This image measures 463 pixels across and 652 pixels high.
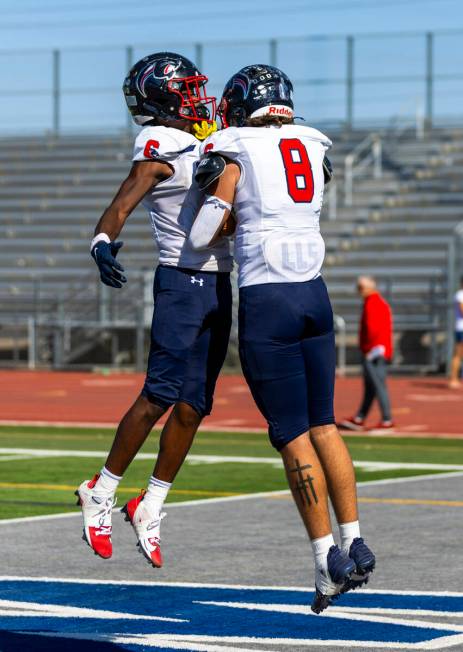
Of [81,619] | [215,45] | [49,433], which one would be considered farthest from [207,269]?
[215,45]

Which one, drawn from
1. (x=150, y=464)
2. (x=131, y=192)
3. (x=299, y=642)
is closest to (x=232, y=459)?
(x=150, y=464)

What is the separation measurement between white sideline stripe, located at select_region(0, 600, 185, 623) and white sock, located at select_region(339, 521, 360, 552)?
0.88 meters

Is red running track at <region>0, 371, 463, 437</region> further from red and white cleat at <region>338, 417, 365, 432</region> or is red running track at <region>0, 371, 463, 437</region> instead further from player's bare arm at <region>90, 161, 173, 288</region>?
player's bare arm at <region>90, 161, 173, 288</region>

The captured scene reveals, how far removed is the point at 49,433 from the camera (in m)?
17.1

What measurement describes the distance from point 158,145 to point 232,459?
7.79m

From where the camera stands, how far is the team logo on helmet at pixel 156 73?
265 inches

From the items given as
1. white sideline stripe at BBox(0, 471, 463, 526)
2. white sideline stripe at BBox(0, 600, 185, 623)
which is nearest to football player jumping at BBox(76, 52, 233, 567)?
white sideline stripe at BBox(0, 600, 185, 623)

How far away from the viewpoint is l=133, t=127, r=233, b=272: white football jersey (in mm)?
6609

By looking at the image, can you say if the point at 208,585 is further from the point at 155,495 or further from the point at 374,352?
the point at 374,352

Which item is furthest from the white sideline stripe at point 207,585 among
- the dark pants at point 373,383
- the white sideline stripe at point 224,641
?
the dark pants at point 373,383

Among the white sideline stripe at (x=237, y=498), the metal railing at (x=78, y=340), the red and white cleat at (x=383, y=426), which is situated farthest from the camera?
the metal railing at (x=78, y=340)

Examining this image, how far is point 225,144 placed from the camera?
19.4 ft

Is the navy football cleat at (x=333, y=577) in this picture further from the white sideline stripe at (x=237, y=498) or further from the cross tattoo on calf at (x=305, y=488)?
the white sideline stripe at (x=237, y=498)

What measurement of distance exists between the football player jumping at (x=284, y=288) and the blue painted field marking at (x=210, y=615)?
0.49 metres
